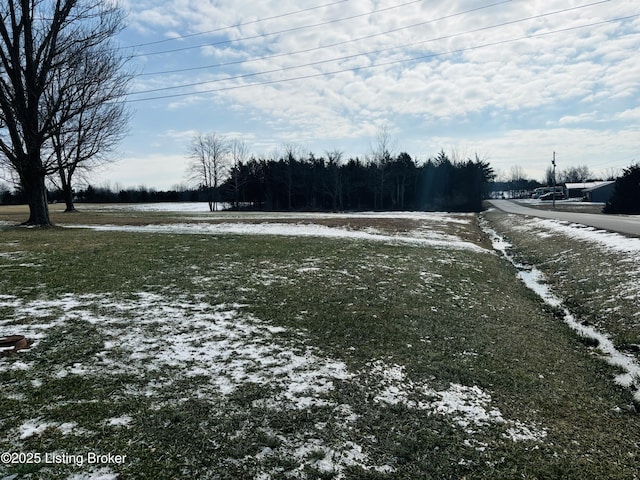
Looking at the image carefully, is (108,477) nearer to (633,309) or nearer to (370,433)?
(370,433)

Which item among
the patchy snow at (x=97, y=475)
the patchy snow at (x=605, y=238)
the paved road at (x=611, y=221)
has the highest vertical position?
the paved road at (x=611, y=221)

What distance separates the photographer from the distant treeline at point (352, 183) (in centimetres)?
7388

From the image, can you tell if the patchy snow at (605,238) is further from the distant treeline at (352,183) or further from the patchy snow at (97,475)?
the distant treeline at (352,183)

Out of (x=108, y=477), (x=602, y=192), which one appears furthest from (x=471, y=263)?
(x=602, y=192)

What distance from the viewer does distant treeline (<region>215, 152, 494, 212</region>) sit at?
73875 millimetres

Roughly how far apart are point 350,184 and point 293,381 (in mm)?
73929

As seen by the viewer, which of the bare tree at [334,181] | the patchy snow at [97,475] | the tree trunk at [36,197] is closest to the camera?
the patchy snow at [97,475]

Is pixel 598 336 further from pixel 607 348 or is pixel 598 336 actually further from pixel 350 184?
pixel 350 184

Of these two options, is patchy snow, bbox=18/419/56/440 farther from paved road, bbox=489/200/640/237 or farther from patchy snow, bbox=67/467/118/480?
paved road, bbox=489/200/640/237

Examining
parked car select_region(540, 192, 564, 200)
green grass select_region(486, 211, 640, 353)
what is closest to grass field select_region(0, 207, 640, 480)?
green grass select_region(486, 211, 640, 353)

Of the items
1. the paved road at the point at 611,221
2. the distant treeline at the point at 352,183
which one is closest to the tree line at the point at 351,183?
the distant treeline at the point at 352,183

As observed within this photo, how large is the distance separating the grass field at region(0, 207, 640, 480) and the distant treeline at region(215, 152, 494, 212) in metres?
64.2

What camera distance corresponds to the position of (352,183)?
7812cm

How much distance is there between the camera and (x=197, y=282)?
32.7 ft
